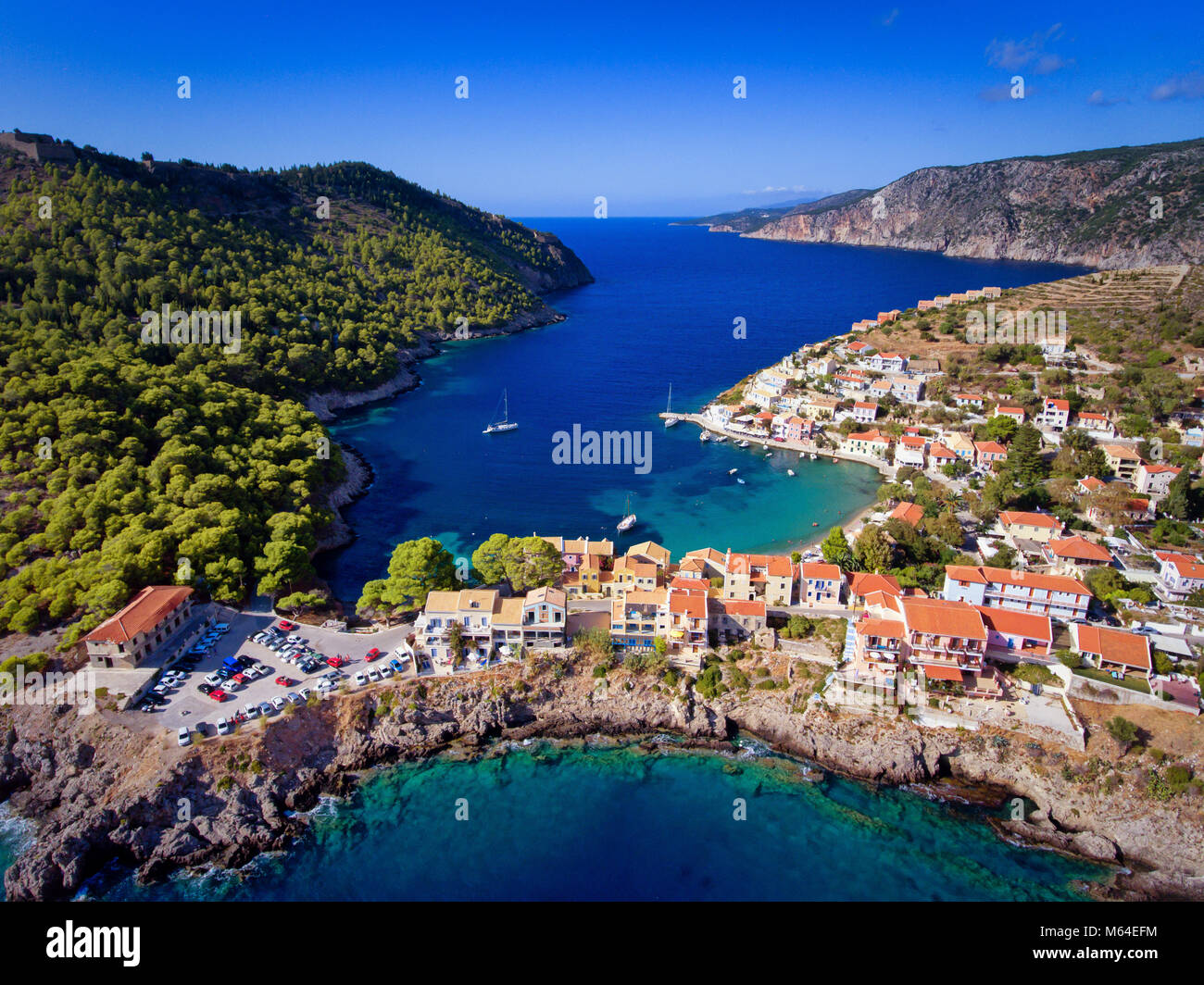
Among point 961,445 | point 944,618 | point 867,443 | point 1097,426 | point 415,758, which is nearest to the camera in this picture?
point 415,758

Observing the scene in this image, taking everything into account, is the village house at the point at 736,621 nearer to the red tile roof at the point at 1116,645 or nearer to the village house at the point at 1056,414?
the red tile roof at the point at 1116,645

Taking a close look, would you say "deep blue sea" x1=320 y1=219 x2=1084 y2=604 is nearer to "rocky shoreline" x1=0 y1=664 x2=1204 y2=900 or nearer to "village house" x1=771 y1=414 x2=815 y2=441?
"village house" x1=771 y1=414 x2=815 y2=441

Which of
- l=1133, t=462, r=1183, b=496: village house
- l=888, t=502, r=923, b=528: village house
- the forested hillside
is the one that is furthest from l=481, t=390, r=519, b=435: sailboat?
l=1133, t=462, r=1183, b=496: village house

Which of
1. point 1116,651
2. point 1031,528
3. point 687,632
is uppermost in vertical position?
point 1031,528

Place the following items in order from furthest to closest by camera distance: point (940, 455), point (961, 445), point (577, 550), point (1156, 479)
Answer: point (961, 445) → point (940, 455) → point (1156, 479) → point (577, 550)

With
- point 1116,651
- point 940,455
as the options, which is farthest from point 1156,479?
point 1116,651

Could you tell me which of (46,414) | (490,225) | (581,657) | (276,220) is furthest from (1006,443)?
(490,225)

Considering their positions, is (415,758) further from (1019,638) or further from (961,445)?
(961,445)
